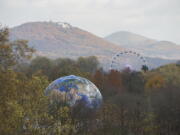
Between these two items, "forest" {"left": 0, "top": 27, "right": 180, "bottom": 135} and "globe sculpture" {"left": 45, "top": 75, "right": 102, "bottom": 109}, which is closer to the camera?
"forest" {"left": 0, "top": 27, "right": 180, "bottom": 135}

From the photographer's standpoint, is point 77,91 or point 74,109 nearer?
point 74,109

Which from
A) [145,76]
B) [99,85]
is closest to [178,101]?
[99,85]

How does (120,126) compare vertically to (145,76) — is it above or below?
below

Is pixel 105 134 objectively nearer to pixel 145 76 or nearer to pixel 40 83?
pixel 40 83

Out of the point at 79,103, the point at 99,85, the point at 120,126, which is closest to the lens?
the point at 79,103

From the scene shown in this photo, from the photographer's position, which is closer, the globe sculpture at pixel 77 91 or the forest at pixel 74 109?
the forest at pixel 74 109

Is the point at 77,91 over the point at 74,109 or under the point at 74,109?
over

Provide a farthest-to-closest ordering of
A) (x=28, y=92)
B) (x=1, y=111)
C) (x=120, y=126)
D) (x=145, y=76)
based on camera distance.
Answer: (x=145, y=76) → (x=120, y=126) → (x=28, y=92) → (x=1, y=111)

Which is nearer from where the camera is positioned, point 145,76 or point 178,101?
point 178,101
